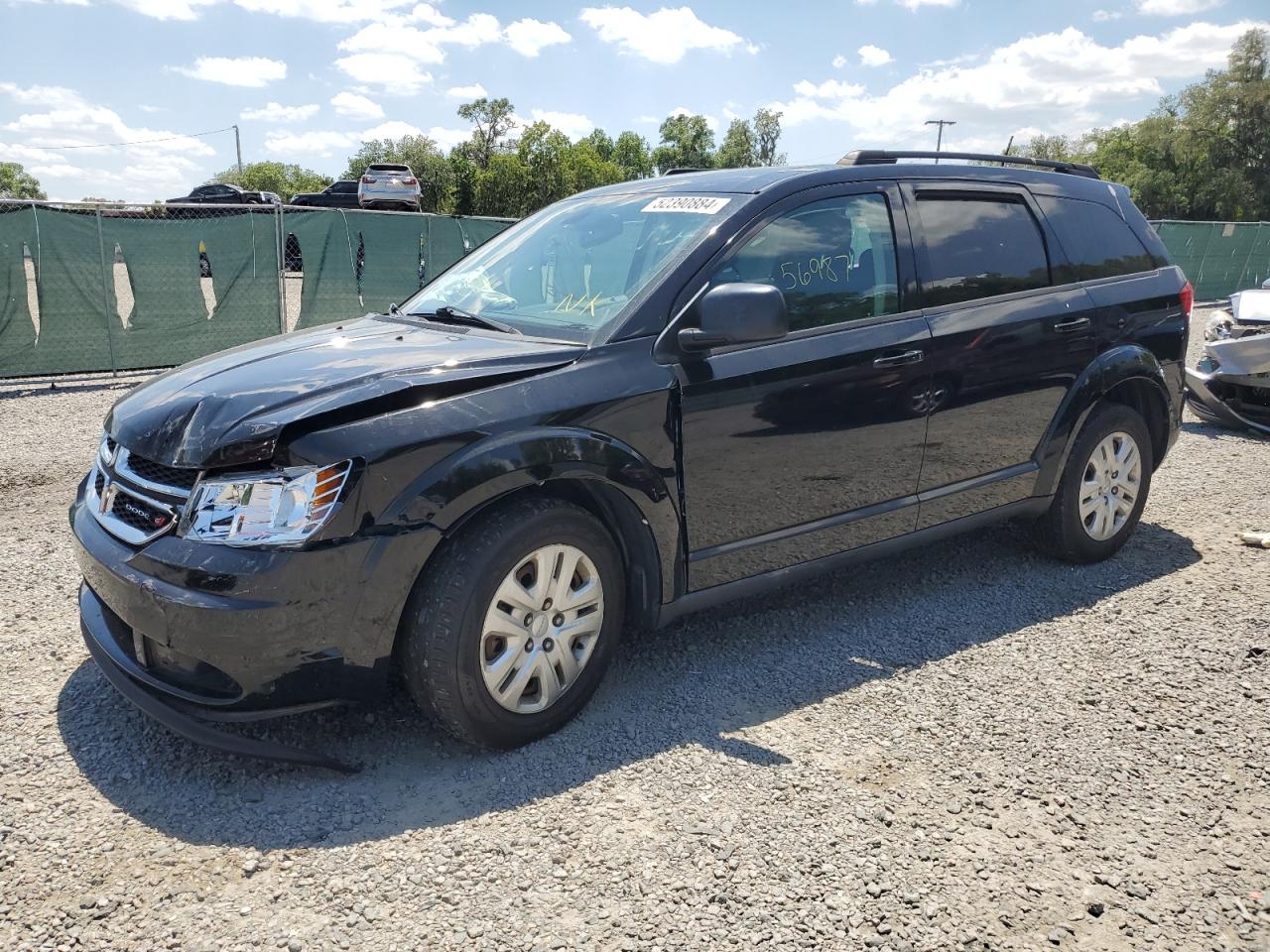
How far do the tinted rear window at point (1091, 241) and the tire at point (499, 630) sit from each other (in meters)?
2.93

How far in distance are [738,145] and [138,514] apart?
120 m

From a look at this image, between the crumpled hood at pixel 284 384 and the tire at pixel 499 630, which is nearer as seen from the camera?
the crumpled hood at pixel 284 384

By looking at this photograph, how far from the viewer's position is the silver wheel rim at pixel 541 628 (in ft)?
9.84

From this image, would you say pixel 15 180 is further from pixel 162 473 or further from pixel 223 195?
pixel 162 473

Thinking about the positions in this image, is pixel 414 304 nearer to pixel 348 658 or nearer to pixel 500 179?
pixel 348 658

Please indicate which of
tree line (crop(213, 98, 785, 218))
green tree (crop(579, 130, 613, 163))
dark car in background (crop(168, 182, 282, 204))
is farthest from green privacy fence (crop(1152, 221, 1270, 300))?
green tree (crop(579, 130, 613, 163))

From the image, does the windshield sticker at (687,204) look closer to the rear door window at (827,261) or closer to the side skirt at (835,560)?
the rear door window at (827,261)

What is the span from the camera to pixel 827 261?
12.6ft

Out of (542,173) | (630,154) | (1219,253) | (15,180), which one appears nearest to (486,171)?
(542,173)

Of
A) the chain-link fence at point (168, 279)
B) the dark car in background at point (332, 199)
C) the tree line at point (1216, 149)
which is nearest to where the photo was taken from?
the chain-link fence at point (168, 279)

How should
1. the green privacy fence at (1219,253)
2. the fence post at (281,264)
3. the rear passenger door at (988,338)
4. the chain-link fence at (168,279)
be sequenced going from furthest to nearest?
the green privacy fence at (1219,253)
the fence post at (281,264)
the chain-link fence at (168,279)
the rear passenger door at (988,338)

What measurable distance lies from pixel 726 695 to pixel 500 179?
44.4 meters

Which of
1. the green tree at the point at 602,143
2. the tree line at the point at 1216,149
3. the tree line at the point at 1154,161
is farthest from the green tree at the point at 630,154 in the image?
the tree line at the point at 1216,149

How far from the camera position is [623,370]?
10.6 ft
